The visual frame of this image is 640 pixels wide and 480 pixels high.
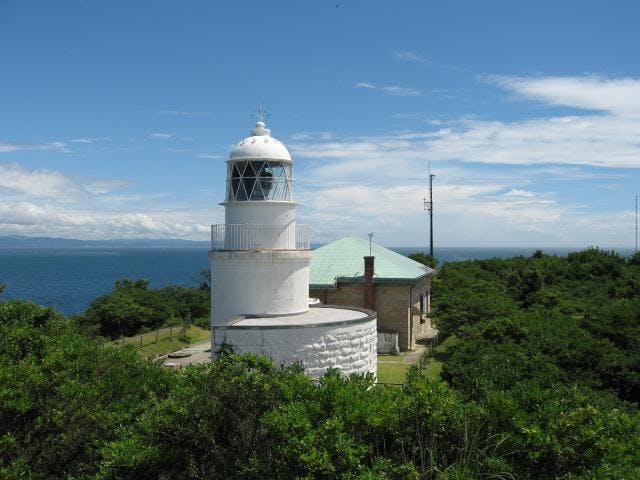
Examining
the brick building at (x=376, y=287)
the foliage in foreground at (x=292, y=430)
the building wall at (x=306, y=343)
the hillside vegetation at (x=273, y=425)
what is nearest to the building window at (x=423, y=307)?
the brick building at (x=376, y=287)

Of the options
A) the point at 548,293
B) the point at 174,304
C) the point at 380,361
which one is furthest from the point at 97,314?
the point at 548,293

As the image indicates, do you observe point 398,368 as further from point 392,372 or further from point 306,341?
point 306,341

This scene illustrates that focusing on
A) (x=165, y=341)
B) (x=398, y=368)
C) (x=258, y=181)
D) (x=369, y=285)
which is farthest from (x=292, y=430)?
(x=165, y=341)

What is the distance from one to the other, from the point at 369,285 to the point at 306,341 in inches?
410

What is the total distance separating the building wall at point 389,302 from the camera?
23.8 m

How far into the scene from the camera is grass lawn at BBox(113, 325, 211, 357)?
2548cm

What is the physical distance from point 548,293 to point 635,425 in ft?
84.5

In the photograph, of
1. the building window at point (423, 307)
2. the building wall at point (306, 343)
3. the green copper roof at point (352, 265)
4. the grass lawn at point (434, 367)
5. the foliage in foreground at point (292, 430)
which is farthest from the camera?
the building window at point (423, 307)

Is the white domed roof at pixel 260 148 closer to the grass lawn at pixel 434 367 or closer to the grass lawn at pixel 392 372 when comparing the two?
the grass lawn at pixel 392 372

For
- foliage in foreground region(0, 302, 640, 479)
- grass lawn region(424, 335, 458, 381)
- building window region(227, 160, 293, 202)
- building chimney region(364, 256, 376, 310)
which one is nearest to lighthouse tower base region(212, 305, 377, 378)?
building window region(227, 160, 293, 202)

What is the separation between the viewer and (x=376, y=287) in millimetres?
23938

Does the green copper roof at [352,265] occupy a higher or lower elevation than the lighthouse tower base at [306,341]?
higher

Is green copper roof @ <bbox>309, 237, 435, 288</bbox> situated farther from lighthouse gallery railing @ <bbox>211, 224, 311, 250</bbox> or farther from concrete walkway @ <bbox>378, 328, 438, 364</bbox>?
lighthouse gallery railing @ <bbox>211, 224, 311, 250</bbox>

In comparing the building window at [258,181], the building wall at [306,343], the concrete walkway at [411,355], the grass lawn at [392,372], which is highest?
the building window at [258,181]
